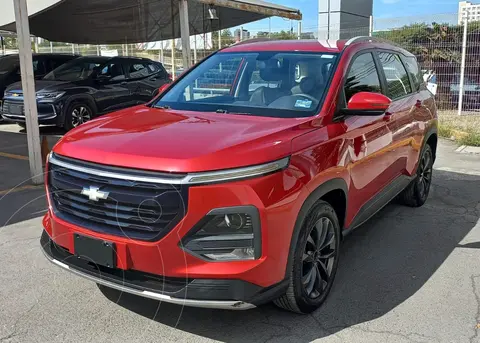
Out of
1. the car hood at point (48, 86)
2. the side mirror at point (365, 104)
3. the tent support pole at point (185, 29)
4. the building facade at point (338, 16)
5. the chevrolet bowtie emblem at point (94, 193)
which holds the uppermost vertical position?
the building facade at point (338, 16)

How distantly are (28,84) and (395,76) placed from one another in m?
4.54

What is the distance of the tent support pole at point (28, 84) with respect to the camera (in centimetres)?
620

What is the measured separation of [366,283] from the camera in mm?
3822

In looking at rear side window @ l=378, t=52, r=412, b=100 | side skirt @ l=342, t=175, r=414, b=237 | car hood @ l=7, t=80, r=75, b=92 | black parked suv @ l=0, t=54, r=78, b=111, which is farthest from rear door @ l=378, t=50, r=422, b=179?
black parked suv @ l=0, t=54, r=78, b=111

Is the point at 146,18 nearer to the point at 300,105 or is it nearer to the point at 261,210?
the point at 300,105

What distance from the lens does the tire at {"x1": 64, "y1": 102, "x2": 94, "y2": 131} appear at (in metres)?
10.5

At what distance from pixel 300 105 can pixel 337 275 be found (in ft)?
4.62

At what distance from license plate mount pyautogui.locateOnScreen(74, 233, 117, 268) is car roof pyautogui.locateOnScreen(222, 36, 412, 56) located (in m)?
2.36

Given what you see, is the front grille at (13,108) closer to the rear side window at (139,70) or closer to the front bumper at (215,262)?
the rear side window at (139,70)

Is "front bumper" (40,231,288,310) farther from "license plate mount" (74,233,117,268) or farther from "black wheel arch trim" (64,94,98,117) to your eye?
"black wheel arch trim" (64,94,98,117)

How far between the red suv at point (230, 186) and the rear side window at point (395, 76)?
65 cm

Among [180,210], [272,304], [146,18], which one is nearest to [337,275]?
[272,304]

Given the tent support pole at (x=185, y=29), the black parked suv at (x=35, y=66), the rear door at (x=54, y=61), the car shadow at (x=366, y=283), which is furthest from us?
the rear door at (x=54, y=61)

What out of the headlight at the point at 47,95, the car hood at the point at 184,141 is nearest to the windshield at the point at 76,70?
the headlight at the point at 47,95
